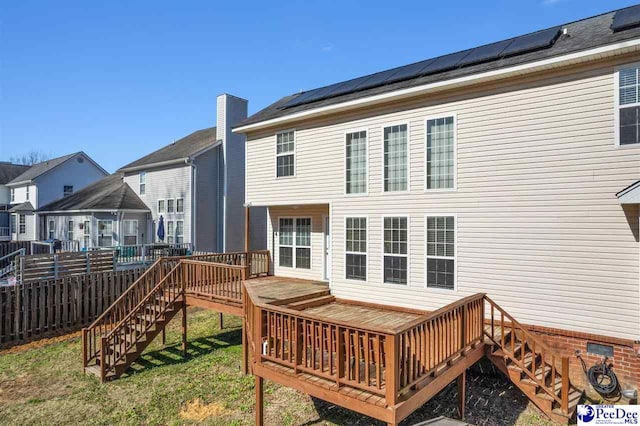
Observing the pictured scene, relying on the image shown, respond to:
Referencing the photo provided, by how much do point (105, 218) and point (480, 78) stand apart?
20.5 metres

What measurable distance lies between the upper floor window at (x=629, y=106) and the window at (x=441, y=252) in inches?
131

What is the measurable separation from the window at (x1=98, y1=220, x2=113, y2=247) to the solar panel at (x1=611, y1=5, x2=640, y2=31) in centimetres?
2273

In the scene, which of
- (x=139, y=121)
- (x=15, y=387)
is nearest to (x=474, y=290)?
(x=15, y=387)

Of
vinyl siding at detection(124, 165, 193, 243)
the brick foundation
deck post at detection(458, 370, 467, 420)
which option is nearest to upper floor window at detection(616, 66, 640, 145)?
the brick foundation

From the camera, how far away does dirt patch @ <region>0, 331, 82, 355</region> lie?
993 centimetres

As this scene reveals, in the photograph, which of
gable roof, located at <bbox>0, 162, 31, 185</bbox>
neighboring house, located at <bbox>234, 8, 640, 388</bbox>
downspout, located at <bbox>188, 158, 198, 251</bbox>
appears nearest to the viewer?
neighboring house, located at <bbox>234, 8, 640, 388</bbox>

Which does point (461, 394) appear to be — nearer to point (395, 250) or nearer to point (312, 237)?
point (395, 250)

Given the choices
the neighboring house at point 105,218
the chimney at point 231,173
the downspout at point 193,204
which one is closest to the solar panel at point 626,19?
the chimney at point 231,173

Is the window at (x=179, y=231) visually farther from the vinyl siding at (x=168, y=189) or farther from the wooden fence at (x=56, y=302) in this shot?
the wooden fence at (x=56, y=302)

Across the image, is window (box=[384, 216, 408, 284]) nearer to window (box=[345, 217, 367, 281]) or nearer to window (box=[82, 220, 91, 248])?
window (box=[345, 217, 367, 281])

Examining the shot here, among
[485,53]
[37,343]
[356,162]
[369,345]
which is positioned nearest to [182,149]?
[37,343]

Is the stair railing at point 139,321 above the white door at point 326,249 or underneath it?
underneath

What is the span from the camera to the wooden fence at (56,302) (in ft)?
34.5

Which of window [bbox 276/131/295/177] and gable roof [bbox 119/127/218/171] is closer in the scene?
window [bbox 276/131/295/177]
